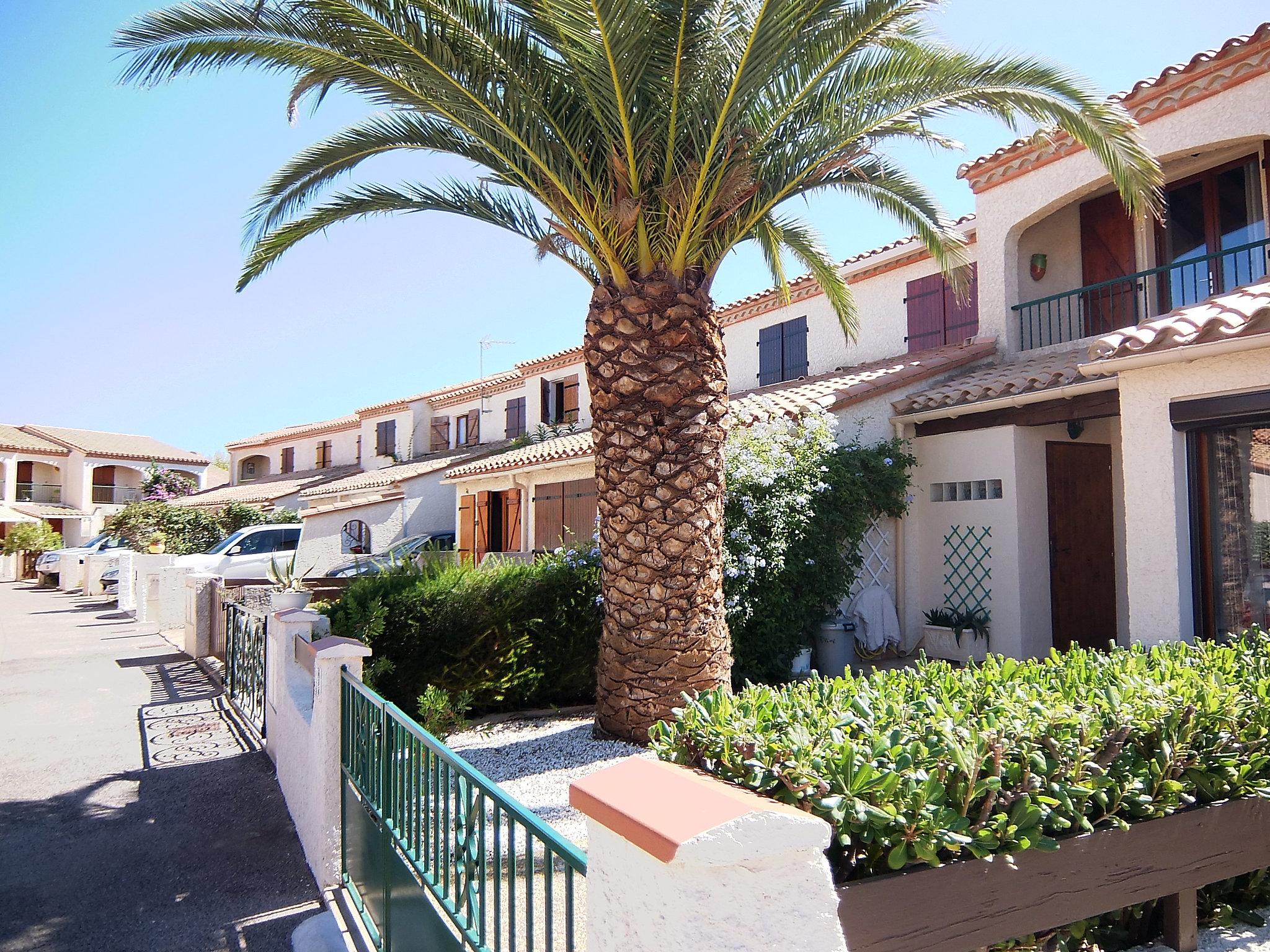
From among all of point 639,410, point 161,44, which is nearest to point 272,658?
point 639,410

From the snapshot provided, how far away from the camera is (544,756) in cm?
706

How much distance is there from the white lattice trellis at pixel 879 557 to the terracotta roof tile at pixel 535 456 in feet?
17.7

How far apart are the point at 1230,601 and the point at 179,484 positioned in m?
47.6

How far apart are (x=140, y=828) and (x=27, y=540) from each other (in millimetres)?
36614

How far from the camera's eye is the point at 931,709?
3.10m

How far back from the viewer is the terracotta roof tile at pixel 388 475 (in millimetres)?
23922

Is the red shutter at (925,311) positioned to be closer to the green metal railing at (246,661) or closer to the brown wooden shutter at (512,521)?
the brown wooden shutter at (512,521)

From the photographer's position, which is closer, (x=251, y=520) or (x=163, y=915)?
(x=163, y=915)

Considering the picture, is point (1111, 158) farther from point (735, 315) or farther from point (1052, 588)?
point (735, 315)

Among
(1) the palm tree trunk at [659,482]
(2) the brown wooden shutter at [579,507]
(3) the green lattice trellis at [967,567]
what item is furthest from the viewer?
(2) the brown wooden shutter at [579,507]

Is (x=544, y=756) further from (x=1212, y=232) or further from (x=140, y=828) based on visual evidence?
(x=1212, y=232)

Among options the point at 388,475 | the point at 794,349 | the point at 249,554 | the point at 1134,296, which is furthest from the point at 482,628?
the point at 388,475

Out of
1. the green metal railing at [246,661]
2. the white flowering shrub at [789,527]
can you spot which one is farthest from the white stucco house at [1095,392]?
the green metal railing at [246,661]

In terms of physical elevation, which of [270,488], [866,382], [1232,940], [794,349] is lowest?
[1232,940]
